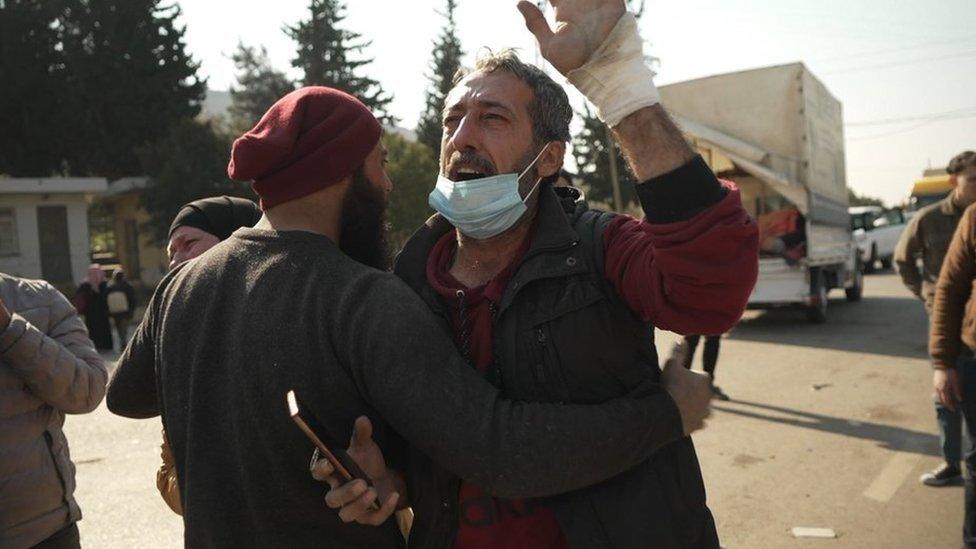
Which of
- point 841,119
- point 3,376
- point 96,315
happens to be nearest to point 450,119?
point 3,376

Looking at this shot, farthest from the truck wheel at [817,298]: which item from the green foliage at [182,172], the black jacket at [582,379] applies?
the green foliage at [182,172]

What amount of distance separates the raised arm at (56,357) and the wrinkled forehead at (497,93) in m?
1.57

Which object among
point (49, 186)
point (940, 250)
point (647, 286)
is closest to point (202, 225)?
point (647, 286)

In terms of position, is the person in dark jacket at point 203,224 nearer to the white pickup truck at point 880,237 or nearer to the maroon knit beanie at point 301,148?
the maroon knit beanie at point 301,148

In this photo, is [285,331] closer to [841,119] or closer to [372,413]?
[372,413]

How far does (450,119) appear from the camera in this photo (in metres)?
2.09

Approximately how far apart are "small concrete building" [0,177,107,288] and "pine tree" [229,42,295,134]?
1968cm

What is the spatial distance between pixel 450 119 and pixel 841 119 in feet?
51.2

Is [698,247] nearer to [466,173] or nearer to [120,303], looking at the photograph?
[466,173]

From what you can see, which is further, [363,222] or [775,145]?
[775,145]

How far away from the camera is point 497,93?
6.56ft

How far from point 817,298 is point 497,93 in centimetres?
1184

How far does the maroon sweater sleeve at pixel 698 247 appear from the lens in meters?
1.43

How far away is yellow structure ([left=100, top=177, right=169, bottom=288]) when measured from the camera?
3056 cm
